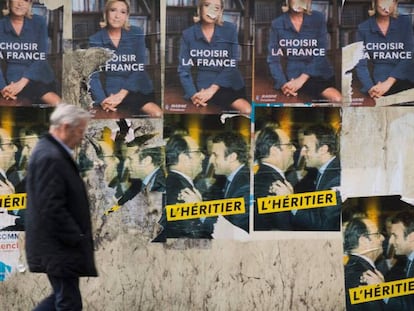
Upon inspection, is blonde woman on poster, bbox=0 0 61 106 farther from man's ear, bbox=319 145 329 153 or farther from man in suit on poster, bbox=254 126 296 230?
man's ear, bbox=319 145 329 153

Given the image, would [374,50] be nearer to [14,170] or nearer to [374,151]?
[374,151]

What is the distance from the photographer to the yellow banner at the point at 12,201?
277 inches

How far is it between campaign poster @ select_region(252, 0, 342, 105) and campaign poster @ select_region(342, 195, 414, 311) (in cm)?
96

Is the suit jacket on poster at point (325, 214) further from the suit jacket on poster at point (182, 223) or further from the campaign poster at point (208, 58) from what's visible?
the campaign poster at point (208, 58)

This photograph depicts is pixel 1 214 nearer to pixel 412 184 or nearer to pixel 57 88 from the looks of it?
pixel 57 88

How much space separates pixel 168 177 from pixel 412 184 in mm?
2067

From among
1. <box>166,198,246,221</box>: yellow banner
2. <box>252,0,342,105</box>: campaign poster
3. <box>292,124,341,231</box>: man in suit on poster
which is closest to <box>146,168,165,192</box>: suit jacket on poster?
<box>166,198,246,221</box>: yellow banner

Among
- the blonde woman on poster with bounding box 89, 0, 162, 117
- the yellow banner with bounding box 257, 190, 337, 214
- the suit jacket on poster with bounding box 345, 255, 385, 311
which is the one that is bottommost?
the suit jacket on poster with bounding box 345, 255, 385, 311

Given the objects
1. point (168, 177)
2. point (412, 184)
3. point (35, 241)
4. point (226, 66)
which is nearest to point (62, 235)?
point (35, 241)

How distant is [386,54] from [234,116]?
139cm

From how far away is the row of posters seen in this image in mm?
6992

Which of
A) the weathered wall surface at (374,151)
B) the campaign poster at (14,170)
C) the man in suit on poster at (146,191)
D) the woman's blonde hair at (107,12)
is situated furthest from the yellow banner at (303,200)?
the campaign poster at (14,170)

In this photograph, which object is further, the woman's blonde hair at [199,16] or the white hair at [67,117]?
the woman's blonde hair at [199,16]

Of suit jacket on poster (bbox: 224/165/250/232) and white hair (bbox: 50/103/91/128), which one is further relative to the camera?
suit jacket on poster (bbox: 224/165/250/232)
